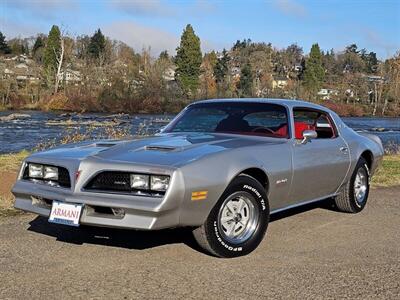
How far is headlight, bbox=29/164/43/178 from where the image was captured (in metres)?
5.02

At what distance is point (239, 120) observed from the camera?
6105mm

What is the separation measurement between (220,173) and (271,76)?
91.5 meters

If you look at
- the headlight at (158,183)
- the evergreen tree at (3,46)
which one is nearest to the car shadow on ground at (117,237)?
the headlight at (158,183)

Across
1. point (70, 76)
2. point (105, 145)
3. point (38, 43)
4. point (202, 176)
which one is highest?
point (38, 43)

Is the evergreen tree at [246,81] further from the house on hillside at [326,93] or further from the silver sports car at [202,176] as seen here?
the silver sports car at [202,176]

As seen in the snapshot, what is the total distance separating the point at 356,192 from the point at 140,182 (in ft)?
11.8

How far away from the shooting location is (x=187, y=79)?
8194 cm

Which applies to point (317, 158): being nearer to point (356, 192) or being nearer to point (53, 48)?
point (356, 192)

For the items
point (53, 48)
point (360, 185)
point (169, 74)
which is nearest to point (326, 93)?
point (169, 74)

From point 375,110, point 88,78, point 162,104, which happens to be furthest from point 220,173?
point 375,110

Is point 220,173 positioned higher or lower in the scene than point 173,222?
higher

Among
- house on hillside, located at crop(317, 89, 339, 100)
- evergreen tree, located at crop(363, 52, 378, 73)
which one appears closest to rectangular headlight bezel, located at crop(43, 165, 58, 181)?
house on hillside, located at crop(317, 89, 339, 100)

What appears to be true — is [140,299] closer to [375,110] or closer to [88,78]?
[88,78]

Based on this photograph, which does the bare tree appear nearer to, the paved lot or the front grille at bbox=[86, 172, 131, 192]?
the paved lot
